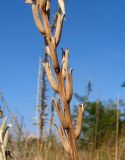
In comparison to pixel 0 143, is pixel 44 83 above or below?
above

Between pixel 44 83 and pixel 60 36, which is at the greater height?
pixel 44 83

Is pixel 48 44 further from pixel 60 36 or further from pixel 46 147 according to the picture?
pixel 46 147

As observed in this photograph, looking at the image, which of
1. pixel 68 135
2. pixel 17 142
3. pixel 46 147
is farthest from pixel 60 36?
pixel 46 147

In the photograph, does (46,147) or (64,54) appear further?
(46,147)

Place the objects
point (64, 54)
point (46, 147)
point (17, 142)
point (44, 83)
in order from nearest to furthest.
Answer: point (64, 54) < point (44, 83) < point (17, 142) < point (46, 147)

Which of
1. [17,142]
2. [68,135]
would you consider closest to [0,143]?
[68,135]

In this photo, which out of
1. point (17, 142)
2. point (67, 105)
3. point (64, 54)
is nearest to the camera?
point (67, 105)

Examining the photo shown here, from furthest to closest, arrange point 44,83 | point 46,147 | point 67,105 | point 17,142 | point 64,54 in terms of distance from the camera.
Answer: point 46,147, point 17,142, point 44,83, point 64,54, point 67,105

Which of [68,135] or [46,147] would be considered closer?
[68,135]

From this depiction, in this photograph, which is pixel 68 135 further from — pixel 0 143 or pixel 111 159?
pixel 111 159

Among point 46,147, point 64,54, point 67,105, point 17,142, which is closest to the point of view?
point 67,105
